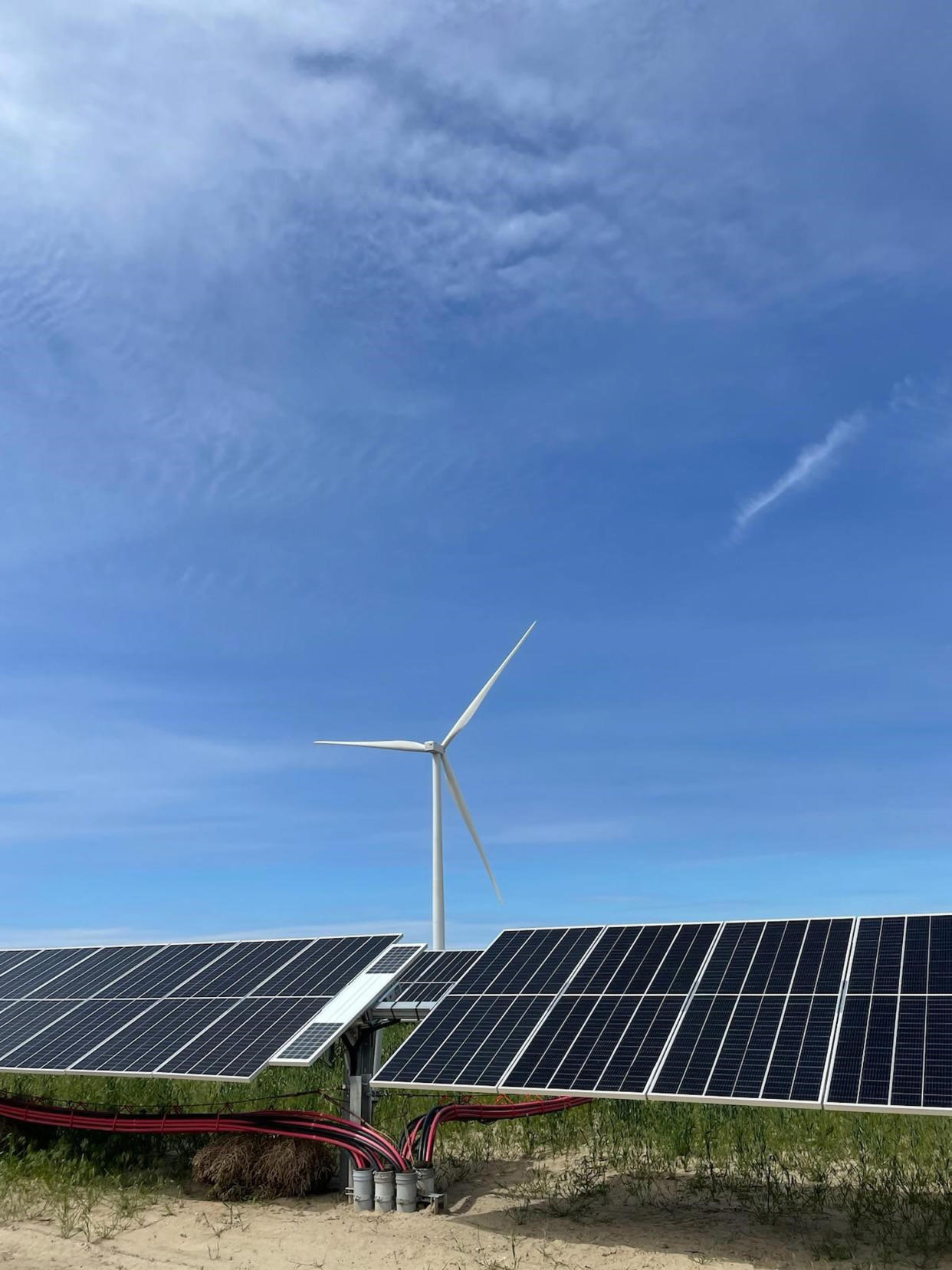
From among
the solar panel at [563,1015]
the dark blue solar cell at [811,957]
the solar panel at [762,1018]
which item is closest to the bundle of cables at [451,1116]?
the solar panel at [563,1015]

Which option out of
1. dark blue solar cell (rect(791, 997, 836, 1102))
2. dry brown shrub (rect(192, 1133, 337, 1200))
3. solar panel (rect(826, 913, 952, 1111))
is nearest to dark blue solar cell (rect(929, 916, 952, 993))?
solar panel (rect(826, 913, 952, 1111))

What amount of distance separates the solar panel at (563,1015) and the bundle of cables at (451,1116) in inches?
105

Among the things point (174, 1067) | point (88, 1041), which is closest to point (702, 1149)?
point (174, 1067)

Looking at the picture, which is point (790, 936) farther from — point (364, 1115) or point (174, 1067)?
point (174, 1067)

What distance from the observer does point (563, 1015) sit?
20.7 meters

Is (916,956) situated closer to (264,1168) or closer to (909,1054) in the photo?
(909,1054)

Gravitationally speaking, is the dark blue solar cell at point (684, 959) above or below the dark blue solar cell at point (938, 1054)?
above

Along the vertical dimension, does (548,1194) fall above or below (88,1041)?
below

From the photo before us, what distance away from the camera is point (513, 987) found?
73.9 ft

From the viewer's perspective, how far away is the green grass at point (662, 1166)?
67.9 ft

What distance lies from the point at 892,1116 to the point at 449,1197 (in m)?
14.0

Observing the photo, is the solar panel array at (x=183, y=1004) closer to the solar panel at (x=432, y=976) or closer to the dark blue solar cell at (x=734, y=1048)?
the solar panel at (x=432, y=976)

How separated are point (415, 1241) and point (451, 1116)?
379 centimetres

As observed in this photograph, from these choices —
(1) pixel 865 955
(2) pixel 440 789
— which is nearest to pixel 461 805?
(2) pixel 440 789
